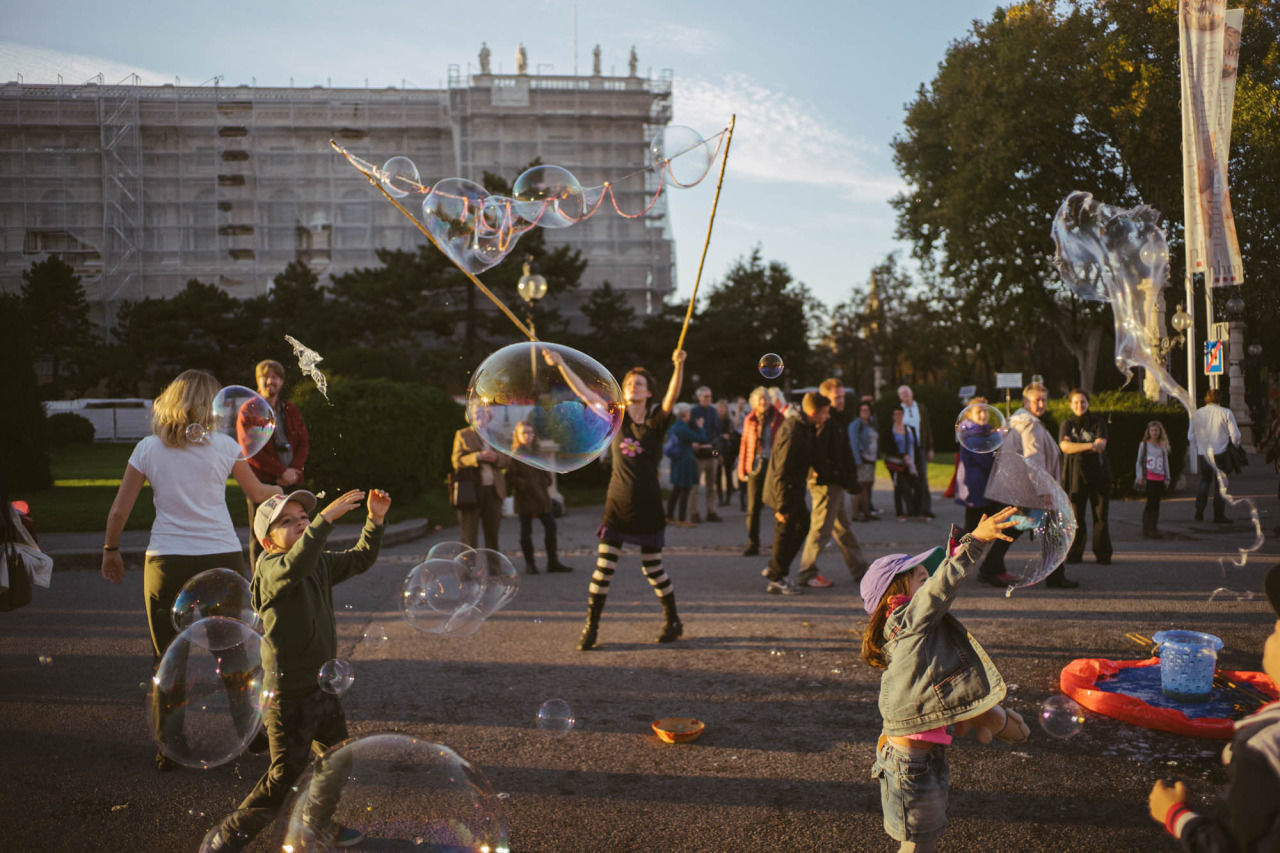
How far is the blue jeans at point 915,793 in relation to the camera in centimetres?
294

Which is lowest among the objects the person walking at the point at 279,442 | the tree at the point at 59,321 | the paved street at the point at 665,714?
the paved street at the point at 665,714

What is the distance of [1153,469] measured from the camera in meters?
10.7

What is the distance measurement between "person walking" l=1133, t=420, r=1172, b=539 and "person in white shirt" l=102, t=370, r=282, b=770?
390 inches

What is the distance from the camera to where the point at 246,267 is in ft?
186

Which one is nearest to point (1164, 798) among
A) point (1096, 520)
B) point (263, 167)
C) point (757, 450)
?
point (1096, 520)

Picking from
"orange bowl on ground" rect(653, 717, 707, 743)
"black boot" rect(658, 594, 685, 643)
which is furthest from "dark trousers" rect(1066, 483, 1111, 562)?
"orange bowl on ground" rect(653, 717, 707, 743)

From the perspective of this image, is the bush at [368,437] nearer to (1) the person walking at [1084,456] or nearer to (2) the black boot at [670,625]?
(2) the black boot at [670,625]

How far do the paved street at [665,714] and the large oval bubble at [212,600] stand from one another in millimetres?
731

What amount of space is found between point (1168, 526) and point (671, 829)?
10.7m

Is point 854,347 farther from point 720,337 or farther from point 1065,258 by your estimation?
point 1065,258

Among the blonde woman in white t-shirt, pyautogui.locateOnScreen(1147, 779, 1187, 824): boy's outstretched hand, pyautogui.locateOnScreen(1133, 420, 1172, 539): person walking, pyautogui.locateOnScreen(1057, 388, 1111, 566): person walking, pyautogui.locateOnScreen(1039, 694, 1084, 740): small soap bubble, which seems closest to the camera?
pyautogui.locateOnScreen(1147, 779, 1187, 824): boy's outstretched hand

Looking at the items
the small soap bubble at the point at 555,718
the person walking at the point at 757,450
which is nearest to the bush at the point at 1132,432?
the person walking at the point at 757,450

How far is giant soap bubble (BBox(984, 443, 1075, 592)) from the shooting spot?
5227 mm

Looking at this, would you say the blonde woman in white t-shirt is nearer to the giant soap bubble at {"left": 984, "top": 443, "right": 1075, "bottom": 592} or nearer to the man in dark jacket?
the giant soap bubble at {"left": 984, "top": 443, "right": 1075, "bottom": 592}
